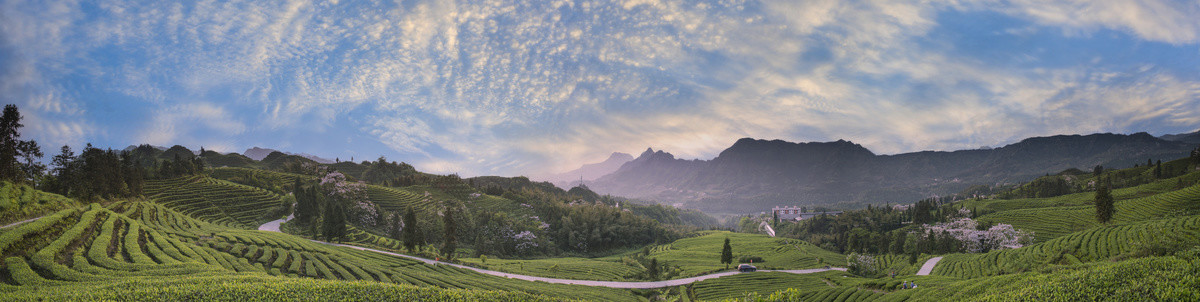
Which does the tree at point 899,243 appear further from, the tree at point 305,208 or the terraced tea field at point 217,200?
→ the terraced tea field at point 217,200

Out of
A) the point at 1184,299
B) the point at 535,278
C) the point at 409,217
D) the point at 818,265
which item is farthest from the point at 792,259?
the point at 1184,299

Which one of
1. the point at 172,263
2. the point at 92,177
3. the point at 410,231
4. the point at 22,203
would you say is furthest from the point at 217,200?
the point at 172,263

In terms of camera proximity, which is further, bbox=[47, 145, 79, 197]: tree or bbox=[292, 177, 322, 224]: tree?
bbox=[292, 177, 322, 224]: tree

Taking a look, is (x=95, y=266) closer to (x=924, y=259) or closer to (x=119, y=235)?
(x=119, y=235)

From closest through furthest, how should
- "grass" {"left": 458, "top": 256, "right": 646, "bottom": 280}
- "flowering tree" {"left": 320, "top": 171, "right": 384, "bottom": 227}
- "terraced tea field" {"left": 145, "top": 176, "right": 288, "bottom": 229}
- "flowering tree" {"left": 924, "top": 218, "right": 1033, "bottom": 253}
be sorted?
"grass" {"left": 458, "top": 256, "right": 646, "bottom": 280} < "terraced tea field" {"left": 145, "top": 176, "right": 288, "bottom": 229} < "flowering tree" {"left": 320, "top": 171, "right": 384, "bottom": 227} < "flowering tree" {"left": 924, "top": 218, "right": 1033, "bottom": 253}

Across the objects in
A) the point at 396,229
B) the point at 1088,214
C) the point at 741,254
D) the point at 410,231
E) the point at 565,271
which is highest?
the point at 410,231

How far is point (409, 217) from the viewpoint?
184ft

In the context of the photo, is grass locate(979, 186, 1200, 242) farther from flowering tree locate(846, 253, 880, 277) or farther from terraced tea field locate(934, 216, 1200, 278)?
flowering tree locate(846, 253, 880, 277)

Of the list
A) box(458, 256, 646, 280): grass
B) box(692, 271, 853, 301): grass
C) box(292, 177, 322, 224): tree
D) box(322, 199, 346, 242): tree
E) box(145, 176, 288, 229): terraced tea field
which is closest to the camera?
box(692, 271, 853, 301): grass

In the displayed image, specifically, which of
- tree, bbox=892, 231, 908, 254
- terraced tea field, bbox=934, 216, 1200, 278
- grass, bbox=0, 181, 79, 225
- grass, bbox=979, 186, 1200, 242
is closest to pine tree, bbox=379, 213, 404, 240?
grass, bbox=0, 181, 79, 225

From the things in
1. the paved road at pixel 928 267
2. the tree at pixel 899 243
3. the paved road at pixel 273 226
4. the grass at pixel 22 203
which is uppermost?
the grass at pixel 22 203

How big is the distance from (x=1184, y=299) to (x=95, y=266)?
45.6 meters

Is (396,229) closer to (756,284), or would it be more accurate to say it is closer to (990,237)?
(756,284)

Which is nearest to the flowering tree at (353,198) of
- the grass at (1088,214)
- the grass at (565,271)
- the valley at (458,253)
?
the valley at (458,253)
